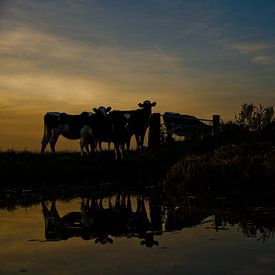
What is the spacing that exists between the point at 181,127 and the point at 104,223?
741 inches

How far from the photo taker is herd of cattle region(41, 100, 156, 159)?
23594 millimetres

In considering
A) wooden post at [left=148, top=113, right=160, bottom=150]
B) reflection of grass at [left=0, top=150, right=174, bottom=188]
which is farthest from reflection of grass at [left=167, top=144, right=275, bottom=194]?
wooden post at [left=148, top=113, right=160, bottom=150]

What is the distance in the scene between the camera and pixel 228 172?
47.2ft

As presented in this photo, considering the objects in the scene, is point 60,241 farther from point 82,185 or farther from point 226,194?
point 82,185

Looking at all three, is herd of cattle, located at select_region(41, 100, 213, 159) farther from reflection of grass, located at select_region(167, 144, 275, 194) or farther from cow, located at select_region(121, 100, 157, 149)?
reflection of grass, located at select_region(167, 144, 275, 194)

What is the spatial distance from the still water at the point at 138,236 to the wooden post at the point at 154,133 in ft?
33.7

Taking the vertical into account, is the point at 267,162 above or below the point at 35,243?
above

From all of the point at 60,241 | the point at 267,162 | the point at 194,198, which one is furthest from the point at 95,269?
the point at 267,162

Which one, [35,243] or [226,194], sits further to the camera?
[226,194]

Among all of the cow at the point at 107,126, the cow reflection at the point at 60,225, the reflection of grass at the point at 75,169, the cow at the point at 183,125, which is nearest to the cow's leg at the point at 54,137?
the cow at the point at 107,126

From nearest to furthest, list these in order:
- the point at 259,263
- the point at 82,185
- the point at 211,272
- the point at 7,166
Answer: the point at 211,272
the point at 259,263
the point at 82,185
the point at 7,166

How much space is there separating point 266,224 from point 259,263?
2765 mm

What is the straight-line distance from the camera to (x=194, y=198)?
12.9 m

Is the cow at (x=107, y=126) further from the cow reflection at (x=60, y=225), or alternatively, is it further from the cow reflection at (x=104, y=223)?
the cow reflection at (x=60, y=225)
